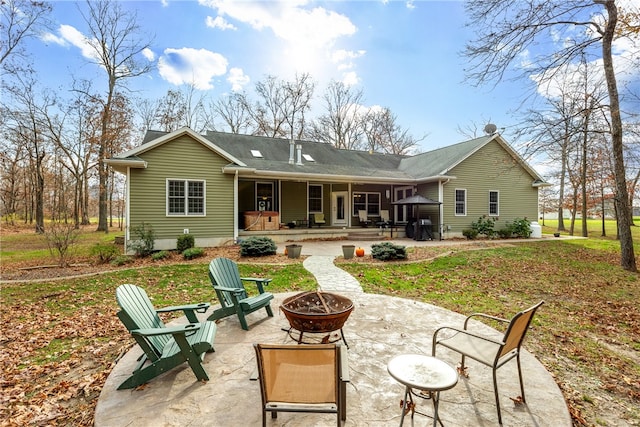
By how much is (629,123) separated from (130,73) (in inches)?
1133

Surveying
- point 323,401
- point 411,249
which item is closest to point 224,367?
point 323,401

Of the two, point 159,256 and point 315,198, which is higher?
point 315,198

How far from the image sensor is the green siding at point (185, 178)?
10.7 m

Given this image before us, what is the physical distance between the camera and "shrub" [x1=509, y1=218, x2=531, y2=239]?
51.5ft

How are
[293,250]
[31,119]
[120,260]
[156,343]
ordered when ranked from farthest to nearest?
[31,119], [293,250], [120,260], [156,343]

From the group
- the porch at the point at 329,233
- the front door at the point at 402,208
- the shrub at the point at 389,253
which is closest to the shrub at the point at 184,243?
the porch at the point at 329,233

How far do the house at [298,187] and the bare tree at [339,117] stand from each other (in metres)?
10.1

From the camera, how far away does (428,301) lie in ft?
18.5

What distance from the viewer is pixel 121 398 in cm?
260

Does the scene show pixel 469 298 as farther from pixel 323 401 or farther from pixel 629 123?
pixel 629 123

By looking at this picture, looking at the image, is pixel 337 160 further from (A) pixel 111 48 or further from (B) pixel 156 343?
(A) pixel 111 48

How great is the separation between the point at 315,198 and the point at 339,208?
1.59m

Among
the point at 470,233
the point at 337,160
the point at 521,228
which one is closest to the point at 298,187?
the point at 337,160

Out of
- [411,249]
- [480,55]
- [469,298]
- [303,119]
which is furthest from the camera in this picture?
[303,119]
